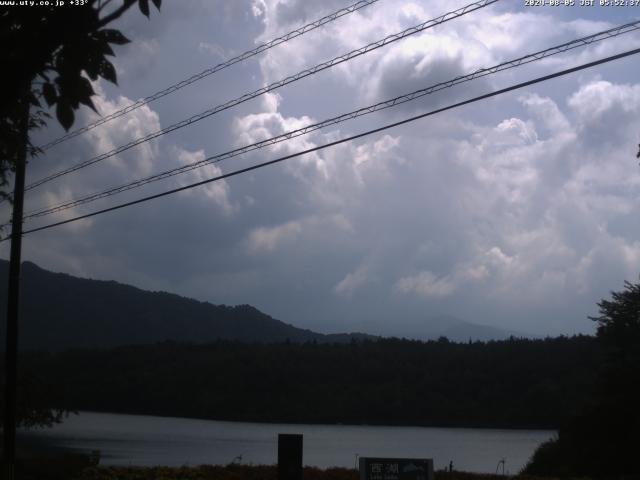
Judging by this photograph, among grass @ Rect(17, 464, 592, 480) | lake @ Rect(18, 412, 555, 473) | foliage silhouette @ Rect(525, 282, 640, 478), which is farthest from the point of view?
lake @ Rect(18, 412, 555, 473)

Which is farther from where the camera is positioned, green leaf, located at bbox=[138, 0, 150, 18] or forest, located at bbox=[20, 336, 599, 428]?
forest, located at bbox=[20, 336, 599, 428]

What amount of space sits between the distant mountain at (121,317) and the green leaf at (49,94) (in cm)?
12279

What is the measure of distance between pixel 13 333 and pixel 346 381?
191 feet

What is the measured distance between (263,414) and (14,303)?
189 ft

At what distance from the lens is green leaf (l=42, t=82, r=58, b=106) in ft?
16.9

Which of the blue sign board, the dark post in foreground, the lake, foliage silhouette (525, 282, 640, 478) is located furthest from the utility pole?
foliage silhouette (525, 282, 640, 478)

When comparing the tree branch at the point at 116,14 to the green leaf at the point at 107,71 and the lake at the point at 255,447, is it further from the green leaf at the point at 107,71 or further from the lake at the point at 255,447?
the lake at the point at 255,447

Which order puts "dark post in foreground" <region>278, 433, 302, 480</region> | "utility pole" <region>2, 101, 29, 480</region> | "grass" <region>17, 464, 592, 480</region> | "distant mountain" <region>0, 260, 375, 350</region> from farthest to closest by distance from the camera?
"distant mountain" <region>0, 260, 375, 350</region>
"grass" <region>17, 464, 592, 480</region>
"utility pole" <region>2, 101, 29, 480</region>
"dark post in foreground" <region>278, 433, 302, 480</region>

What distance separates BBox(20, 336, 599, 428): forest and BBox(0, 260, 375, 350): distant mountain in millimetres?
44031

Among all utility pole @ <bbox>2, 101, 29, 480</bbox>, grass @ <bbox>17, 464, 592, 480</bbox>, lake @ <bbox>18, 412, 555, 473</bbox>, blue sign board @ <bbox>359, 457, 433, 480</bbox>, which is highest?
utility pole @ <bbox>2, 101, 29, 480</bbox>

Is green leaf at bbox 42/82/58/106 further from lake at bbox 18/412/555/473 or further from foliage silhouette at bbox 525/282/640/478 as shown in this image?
lake at bbox 18/412/555/473

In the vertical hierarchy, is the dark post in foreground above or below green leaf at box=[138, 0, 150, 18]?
below

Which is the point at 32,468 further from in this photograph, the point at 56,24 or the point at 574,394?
the point at 574,394

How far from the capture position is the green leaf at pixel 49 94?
516 centimetres
